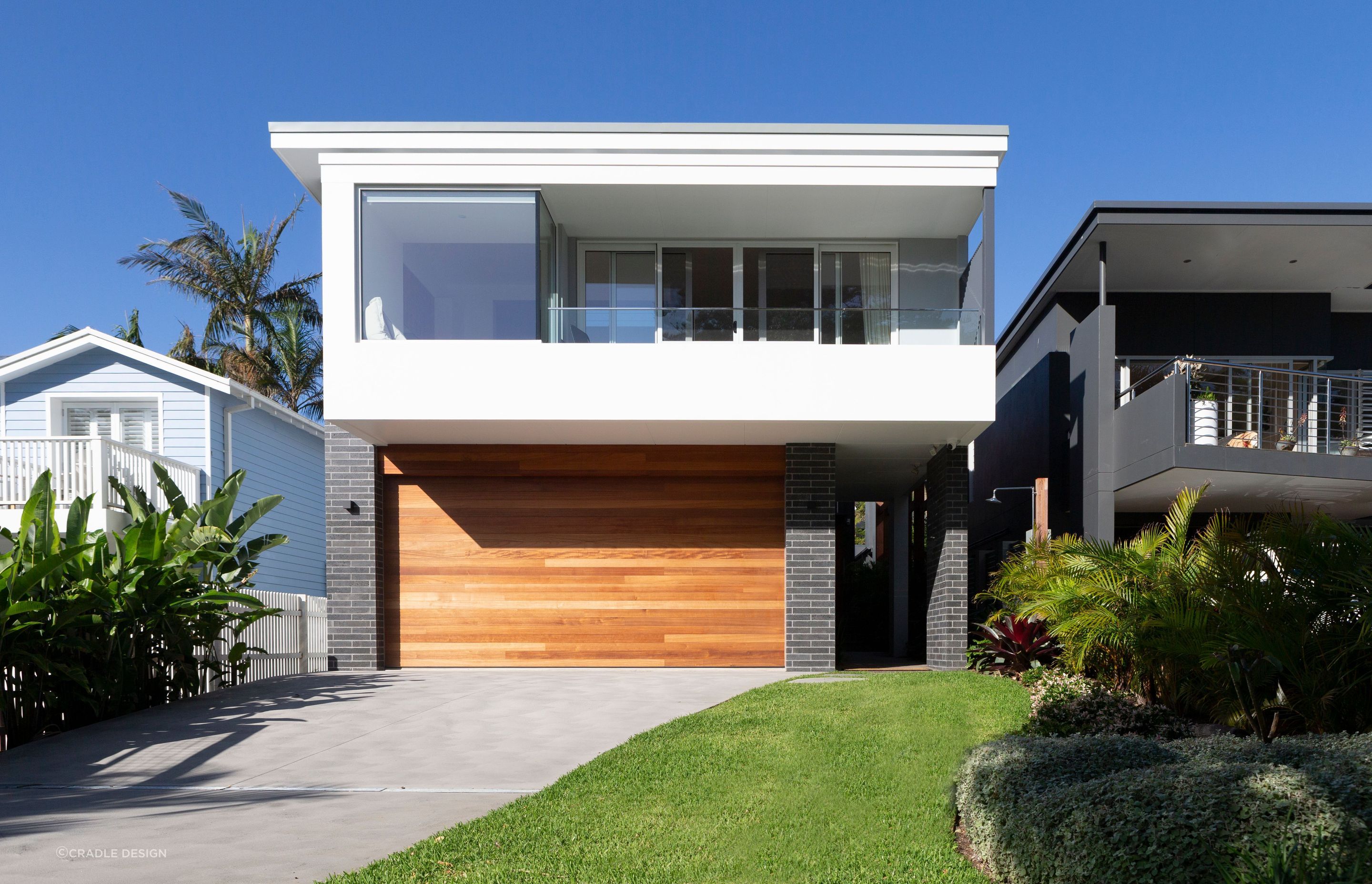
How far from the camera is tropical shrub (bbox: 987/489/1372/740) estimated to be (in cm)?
716

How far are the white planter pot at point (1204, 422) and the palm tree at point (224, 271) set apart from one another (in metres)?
26.6

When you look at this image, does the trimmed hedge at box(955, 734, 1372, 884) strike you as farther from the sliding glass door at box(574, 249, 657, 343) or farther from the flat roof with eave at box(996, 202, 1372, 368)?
the sliding glass door at box(574, 249, 657, 343)

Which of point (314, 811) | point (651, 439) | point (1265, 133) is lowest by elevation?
point (314, 811)

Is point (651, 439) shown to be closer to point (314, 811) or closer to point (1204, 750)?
point (314, 811)

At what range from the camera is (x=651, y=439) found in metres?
14.2

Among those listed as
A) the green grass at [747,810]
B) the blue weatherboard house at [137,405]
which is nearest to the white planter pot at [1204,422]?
the green grass at [747,810]

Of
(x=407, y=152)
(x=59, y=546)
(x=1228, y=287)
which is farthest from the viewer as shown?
(x=1228, y=287)

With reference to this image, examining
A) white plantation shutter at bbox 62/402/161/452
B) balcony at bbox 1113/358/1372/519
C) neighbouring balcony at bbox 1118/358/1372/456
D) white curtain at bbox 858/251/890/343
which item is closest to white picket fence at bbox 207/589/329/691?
white plantation shutter at bbox 62/402/161/452

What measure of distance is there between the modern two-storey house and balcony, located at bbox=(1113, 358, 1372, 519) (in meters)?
2.35

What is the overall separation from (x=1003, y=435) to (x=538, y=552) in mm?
10755

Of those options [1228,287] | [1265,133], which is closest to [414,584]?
[1228,287]

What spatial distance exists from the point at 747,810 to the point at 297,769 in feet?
12.3

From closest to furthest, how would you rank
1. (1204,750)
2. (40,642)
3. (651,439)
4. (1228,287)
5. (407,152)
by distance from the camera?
1. (1204,750)
2. (40,642)
3. (407,152)
4. (651,439)
5. (1228,287)

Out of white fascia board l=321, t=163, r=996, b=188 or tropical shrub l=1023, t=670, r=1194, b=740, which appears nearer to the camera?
tropical shrub l=1023, t=670, r=1194, b=740
